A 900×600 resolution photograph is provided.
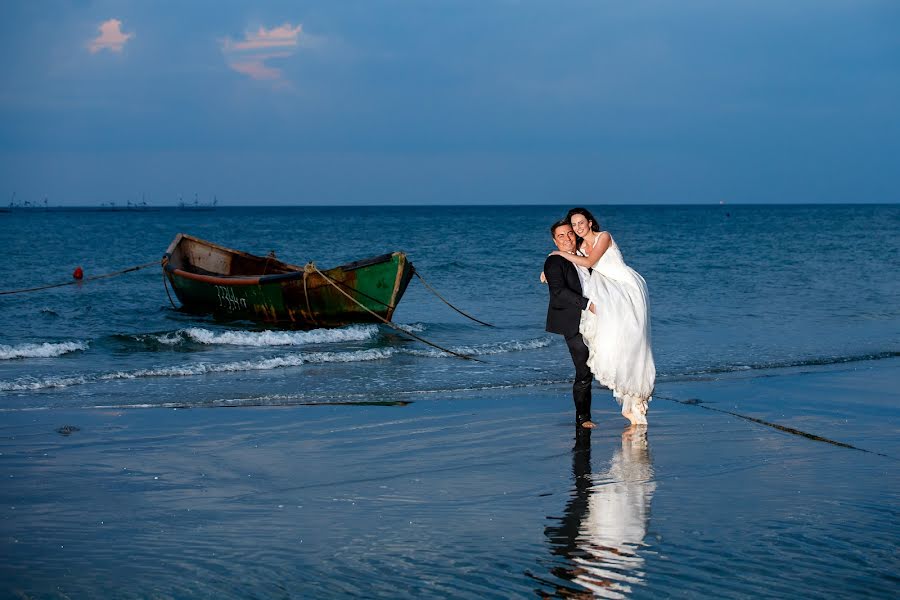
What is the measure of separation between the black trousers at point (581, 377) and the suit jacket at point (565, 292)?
5.0 inches

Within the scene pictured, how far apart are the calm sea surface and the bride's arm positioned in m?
1.34

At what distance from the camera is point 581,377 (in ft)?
24.5

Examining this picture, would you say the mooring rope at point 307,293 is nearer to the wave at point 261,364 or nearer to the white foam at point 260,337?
the white foam at point 260,337

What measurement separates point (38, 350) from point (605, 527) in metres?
10.7

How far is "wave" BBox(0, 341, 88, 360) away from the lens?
13.1 meters

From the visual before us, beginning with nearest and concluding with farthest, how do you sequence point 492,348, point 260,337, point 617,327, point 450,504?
point 450,504, point 617,327, point 492,348, point 260,337

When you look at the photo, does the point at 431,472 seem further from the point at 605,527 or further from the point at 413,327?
the point at 413,327

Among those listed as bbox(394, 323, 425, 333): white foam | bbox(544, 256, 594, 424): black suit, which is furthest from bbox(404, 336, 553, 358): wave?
bbox(544, 256, 594, 424): black suit

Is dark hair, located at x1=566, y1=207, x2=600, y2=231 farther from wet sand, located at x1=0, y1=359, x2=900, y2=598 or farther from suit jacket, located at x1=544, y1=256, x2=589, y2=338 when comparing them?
wet sand, located at x1=0, y1=359, x2=900, y2=598

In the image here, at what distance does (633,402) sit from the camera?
24.4ft

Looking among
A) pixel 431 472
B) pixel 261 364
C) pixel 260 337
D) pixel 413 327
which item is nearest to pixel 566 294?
pixel 431 472

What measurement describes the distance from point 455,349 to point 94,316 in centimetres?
938

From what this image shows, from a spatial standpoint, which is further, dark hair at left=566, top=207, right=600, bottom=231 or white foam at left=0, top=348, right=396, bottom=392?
white foam at left=0, top=348, right=396, bottom=392

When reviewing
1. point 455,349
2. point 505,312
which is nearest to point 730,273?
point 505,312
